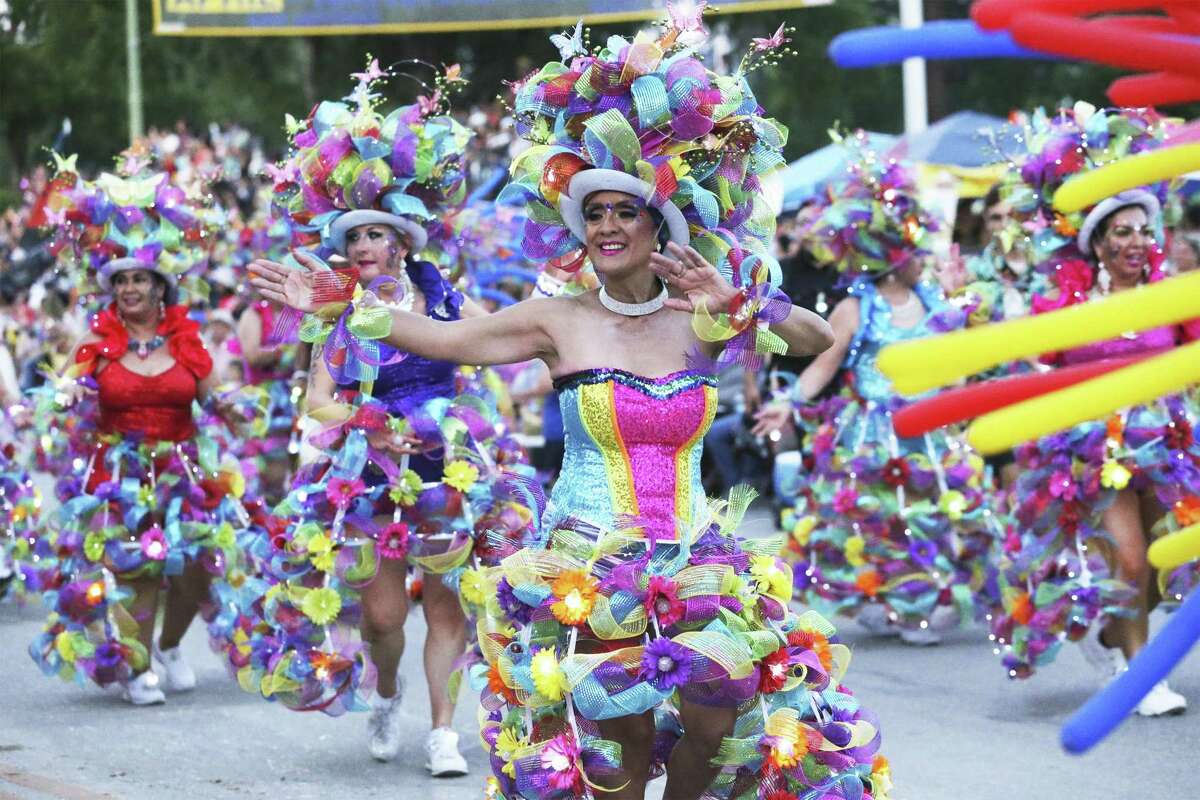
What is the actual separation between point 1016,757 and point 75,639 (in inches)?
161

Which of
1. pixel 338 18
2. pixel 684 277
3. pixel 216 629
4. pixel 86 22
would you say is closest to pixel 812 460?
pixel 216 629

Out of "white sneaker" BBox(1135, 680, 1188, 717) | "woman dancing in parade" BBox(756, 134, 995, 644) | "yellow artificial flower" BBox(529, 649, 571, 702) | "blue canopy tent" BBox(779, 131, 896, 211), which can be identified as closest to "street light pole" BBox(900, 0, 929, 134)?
"blue canopy tent" BBox(779, 131, 896, 211)

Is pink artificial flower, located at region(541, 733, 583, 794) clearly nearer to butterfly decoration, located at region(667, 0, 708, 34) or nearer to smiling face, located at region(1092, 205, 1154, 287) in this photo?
butterfly decoration, located at region(667, 0, 708, 34)

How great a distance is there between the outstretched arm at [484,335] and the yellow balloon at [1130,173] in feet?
10.8

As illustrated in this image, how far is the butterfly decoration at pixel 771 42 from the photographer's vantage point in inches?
197

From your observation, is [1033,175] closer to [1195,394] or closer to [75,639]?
[1195,394]

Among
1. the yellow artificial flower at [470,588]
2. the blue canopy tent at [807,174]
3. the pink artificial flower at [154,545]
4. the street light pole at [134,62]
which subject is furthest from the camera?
the street light pole at [134,62]

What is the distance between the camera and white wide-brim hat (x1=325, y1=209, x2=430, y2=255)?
7.21m

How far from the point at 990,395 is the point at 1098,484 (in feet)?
20.3

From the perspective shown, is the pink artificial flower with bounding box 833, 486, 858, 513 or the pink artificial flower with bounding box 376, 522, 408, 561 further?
the pink artificial flower with bounding box 833, 486, 858, 513

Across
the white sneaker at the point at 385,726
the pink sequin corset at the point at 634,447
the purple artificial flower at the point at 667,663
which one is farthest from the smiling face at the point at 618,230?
the white sneaker at the point at 385,726

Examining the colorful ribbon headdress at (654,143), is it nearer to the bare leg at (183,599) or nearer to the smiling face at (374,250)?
the smiling face at (374,250)

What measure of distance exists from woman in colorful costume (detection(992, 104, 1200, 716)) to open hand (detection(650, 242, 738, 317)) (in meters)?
3.09

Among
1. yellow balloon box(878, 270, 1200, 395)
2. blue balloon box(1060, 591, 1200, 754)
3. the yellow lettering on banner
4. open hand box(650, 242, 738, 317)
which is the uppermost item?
the yellow lettering on banner
